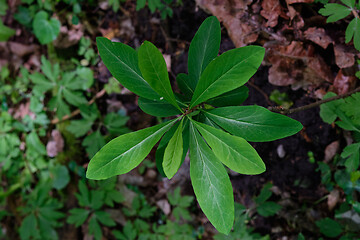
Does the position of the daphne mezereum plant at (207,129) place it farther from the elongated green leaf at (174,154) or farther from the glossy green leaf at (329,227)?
the glossy green leaf at (329,227)

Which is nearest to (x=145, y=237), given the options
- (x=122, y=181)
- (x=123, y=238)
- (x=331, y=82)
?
(x=123, y=238)

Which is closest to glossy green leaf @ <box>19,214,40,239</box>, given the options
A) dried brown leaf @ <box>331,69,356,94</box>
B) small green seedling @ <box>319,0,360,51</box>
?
dried brown leaf @ <box>331,69,356,94</box>

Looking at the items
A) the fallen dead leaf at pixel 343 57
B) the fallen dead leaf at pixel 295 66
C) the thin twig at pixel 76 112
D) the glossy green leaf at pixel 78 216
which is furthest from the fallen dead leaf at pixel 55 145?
the fallen dead leaf at pixel 343 57

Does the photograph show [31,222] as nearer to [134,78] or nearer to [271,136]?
[134,78]

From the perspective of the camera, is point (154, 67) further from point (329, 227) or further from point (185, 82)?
point (329, 227)

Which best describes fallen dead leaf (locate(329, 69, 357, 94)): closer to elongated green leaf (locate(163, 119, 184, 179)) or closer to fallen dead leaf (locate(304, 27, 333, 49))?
fallen dead leaf (locate(304, 27, 333, 49))
